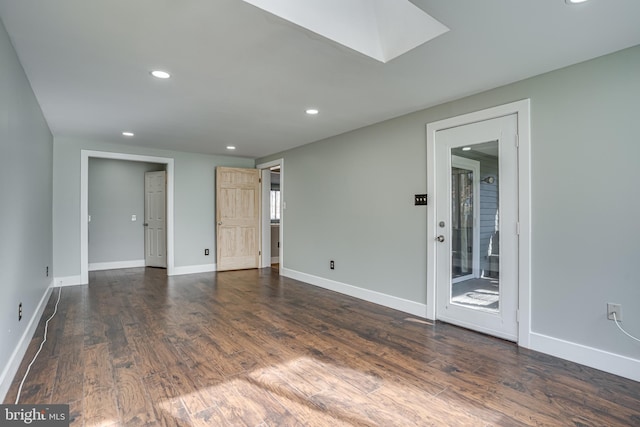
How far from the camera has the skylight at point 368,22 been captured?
1926mm

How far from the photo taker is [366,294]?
420 cm

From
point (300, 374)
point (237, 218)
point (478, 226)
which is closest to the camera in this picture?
point (300, 374)

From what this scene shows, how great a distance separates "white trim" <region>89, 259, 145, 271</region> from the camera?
6.38m

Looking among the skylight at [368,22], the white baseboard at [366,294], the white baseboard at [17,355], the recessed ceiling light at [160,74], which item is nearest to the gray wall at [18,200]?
the white baseboard at [17,355]

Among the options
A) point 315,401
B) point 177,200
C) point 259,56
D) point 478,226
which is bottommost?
point 315,401

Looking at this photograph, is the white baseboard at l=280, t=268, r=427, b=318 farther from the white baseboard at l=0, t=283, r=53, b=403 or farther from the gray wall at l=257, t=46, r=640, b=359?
the white baseboard at l=0, t=283, r=53, b=403

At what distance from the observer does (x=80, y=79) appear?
2.73 metres

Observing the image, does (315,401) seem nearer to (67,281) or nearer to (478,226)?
(478,226)

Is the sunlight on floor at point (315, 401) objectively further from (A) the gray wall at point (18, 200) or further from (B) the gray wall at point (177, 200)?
(B) the gray wall at point (177, 200)

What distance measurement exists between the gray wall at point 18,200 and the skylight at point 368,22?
5.95 feet

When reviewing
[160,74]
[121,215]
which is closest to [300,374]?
[160,74]

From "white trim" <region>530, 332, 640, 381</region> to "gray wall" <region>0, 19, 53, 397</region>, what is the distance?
3891mm

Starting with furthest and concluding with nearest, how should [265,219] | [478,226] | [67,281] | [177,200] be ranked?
[265,219] < [177,200] < [67,281] < [478,226]

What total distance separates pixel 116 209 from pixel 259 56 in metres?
5.88
